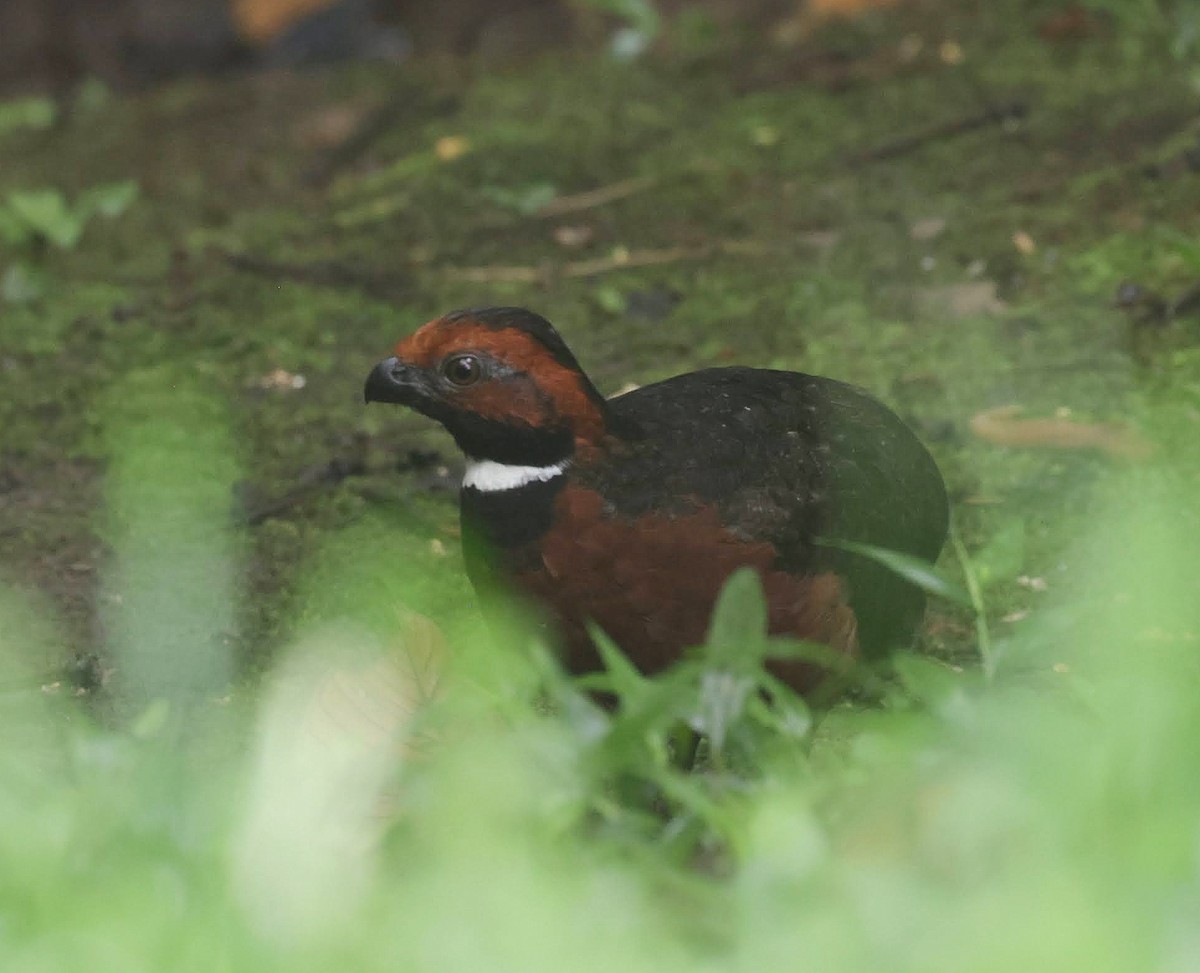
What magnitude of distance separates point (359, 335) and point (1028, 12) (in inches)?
117

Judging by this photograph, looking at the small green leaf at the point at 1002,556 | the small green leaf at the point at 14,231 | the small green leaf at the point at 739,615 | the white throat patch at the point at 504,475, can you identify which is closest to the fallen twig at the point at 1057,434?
the small green leaf at the point at 1002,556

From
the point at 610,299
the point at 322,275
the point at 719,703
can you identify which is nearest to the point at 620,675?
the point at 719,703

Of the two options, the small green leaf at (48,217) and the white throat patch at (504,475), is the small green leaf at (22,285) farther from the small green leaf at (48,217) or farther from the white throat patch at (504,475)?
the white throat patch at (504,475)

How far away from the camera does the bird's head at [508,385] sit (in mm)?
3457

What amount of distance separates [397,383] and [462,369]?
0.14 m

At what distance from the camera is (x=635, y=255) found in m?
5.77

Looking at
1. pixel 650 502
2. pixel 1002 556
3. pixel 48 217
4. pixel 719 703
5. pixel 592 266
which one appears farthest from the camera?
pixel 48 217

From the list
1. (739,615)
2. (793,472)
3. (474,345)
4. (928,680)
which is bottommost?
(793,472)

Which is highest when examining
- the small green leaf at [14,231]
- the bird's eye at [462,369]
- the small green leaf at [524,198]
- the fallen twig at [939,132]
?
the bird's eye at [462,369]

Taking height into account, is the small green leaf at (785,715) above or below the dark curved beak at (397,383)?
below

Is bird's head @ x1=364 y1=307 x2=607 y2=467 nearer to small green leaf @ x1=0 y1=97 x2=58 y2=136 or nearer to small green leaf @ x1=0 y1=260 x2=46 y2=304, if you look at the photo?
small green leaf @ x1=0 y1=260 x2=46 y2=304

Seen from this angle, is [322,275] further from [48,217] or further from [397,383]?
[397,383]

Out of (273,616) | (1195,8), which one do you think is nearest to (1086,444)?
(1195,8)

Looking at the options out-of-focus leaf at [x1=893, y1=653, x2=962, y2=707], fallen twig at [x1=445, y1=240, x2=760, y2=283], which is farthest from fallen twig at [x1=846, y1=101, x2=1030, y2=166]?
out-of-focus leaf at [x1=893, y1=653, x2=962, y2=707]
